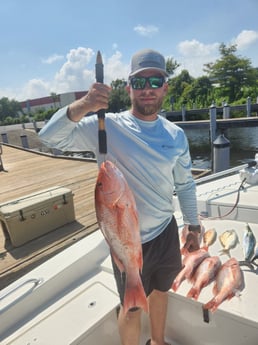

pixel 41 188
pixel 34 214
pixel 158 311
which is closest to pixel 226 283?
pixel 158 311

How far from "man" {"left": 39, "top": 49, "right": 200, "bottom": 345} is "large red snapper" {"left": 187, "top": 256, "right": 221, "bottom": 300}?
0.75 ft

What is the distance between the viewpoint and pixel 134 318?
1560 mm

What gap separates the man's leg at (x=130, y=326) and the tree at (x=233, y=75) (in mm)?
34204

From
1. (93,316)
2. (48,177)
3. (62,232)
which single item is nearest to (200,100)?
(48,177)

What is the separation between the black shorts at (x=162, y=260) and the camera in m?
1.59

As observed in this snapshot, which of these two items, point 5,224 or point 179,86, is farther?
point 179,86

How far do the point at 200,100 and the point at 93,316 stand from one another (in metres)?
34.5

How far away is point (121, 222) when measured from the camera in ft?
3.76

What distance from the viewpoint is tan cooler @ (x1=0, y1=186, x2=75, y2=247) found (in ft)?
12.6

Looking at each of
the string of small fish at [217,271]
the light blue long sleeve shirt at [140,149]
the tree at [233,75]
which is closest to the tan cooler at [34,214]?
the string of small fish at [217,271]

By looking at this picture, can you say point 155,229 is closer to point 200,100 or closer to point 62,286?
point 62,286

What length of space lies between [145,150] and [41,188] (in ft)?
19.3

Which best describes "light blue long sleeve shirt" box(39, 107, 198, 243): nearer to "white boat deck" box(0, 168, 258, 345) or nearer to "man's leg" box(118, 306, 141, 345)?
"man's leg" box(118, 306, 141, 345)

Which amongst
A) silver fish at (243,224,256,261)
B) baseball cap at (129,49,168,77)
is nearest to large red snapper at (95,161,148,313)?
baseball cap at (129,49,168,77)
